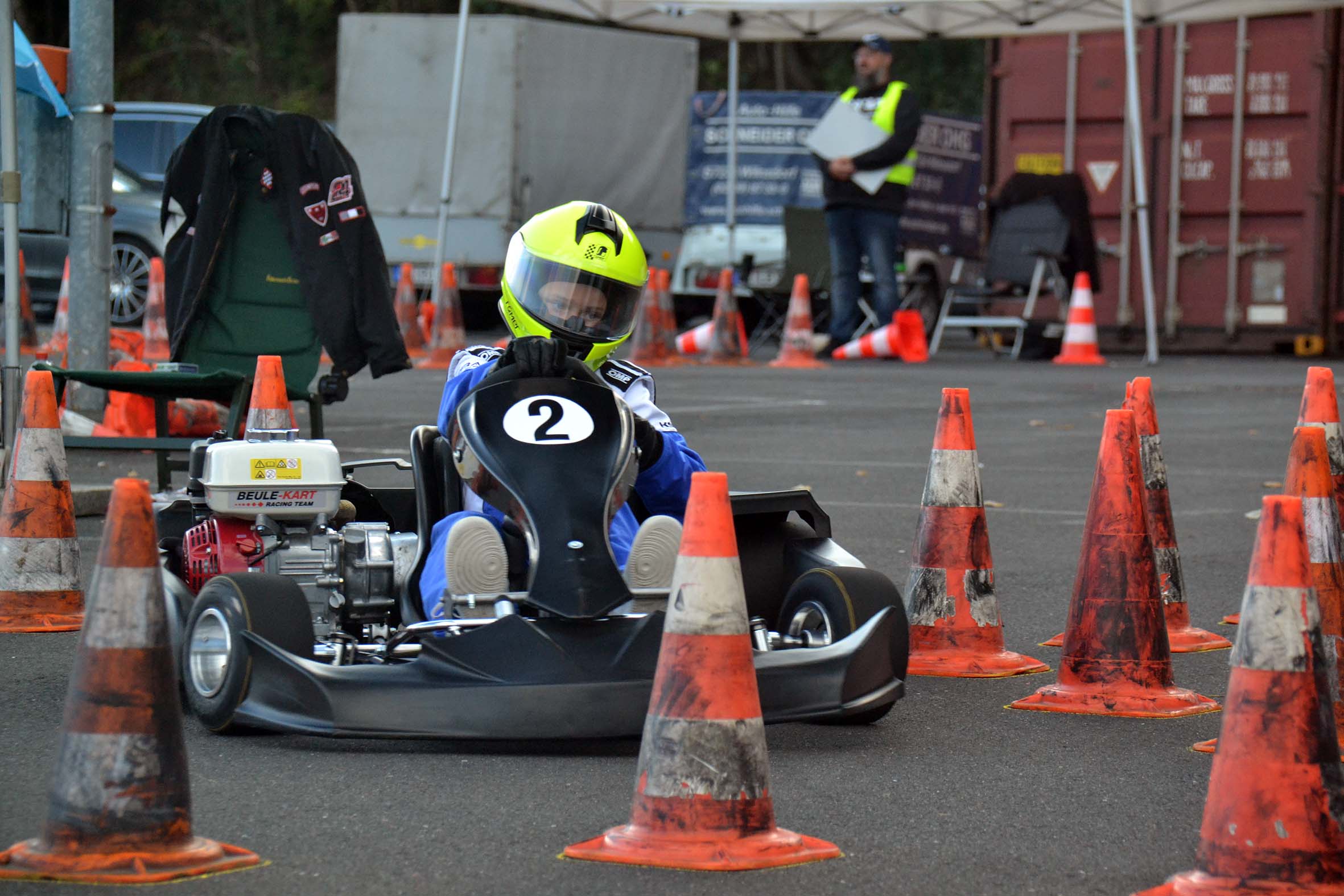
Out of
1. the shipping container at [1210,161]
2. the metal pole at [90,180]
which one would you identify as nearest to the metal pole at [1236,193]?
the shipping container at [1210,161]

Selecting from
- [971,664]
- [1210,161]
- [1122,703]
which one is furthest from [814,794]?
[1210,161]

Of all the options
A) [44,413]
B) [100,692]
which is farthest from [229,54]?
[100,692]

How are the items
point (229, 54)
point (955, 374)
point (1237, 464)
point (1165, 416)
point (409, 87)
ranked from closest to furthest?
point (1237, 464), point (1165, 416), point (955, 374), point (409, 87), point (229, 54)

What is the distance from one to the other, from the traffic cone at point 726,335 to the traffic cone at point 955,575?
11605 millimetres

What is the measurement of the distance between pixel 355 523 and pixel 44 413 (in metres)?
1.33

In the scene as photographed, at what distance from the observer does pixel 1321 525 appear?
431cm

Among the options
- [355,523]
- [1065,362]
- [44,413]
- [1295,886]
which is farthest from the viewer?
[1065,362]

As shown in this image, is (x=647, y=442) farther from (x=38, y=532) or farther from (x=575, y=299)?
(x=38, y=532)

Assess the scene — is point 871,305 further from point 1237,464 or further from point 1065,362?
point 1237,464

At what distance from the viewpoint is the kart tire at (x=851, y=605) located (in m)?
4.27

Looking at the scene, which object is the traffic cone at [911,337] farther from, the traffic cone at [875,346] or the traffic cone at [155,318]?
the traffic cone at [155,318]

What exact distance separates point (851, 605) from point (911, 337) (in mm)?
13101

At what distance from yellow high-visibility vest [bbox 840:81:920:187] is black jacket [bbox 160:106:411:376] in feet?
25.3

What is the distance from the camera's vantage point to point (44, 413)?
5410 millimetres
